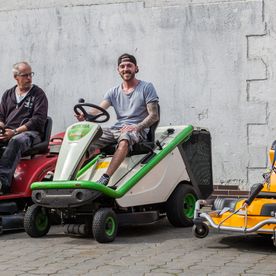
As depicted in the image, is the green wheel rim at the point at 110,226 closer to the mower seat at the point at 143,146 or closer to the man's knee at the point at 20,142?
the mower seat at the point at 143,146

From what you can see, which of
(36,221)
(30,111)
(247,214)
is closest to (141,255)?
(247,214)

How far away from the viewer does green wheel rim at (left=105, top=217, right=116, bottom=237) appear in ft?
20.1

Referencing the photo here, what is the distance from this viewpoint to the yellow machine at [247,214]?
17.9ft

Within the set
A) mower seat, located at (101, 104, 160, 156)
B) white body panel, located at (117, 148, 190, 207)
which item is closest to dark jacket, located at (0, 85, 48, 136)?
mower seat, located at (101, 104, 160, 156)

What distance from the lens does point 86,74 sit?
29.3 ft

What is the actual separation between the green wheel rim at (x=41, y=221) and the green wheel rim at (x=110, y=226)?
2.33 feet

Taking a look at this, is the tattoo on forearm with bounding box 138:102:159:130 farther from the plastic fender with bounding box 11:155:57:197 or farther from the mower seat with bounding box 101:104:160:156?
the plastic fender with bounding box 11:155:57:197

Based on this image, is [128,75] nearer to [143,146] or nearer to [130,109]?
[130,109]

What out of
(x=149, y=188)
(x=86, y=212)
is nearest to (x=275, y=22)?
A: (x=149, y=188)

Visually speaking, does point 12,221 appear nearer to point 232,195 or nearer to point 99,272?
point 99,272

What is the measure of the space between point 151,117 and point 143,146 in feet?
0.94

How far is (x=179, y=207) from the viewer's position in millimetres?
6910

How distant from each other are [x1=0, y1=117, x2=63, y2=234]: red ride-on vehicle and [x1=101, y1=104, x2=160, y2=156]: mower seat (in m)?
0.61

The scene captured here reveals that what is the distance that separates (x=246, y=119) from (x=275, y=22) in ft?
3.72
